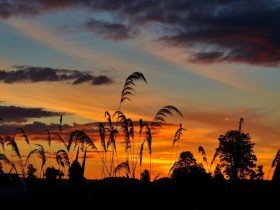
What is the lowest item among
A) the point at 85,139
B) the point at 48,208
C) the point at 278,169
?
the point at 48,208

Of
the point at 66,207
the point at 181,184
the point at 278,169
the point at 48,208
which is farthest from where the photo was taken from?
the point at 181,184

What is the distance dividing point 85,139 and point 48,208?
3.16 meters

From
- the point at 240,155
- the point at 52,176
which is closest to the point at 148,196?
the point at 52,176

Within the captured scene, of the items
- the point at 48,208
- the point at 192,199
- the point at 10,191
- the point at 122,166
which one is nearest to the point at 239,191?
the point at 192,199

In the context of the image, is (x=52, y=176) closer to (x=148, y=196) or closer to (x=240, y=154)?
(x=148, y=196)

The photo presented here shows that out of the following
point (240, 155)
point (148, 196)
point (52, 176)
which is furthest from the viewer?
point (240, 155)

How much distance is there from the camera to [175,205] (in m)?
13.3

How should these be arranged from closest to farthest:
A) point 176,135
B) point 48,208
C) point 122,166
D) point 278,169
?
point 278,169, point 48,208, point 122,166, point 176,135

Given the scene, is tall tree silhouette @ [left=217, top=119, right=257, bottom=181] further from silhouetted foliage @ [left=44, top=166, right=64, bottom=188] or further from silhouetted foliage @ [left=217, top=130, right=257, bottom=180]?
silhouetted foliage @ [left=44, top=166, right=64, bottom=188]

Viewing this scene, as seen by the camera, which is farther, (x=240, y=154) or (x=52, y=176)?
(x=240, y=154)

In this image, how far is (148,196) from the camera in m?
12.8

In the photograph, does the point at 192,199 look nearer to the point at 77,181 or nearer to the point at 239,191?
the point at 239,191

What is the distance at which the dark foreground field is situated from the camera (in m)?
12.4

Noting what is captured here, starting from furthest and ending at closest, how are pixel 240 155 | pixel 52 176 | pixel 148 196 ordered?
pixel 240 155, pixel 52 176, pixel 148 196
